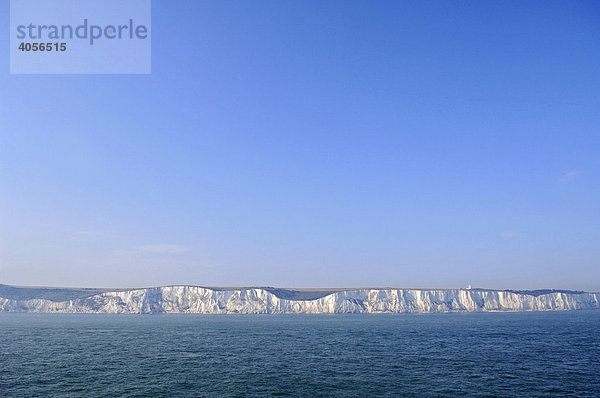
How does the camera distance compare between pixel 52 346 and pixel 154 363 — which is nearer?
pixel 154 363

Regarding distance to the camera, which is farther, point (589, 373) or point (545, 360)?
point (545, 360)

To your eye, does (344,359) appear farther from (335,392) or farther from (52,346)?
(52,346)

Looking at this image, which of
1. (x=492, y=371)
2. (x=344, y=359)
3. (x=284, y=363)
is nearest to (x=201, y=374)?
(x=284, y=363)

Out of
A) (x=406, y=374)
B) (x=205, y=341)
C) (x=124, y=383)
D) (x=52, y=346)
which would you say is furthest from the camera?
(x=205, y=341)

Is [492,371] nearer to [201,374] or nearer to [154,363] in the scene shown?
[201,374]

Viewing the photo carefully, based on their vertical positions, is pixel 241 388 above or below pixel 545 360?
above

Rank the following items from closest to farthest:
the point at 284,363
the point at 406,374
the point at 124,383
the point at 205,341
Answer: the point at 124,383 < the point at 406,374 < the point at 284,363 < the point at 205,341

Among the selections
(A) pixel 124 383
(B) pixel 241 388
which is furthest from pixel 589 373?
(A) pixel 124 383

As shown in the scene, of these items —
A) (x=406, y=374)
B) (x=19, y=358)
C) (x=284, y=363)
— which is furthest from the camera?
(x=19, y=358)

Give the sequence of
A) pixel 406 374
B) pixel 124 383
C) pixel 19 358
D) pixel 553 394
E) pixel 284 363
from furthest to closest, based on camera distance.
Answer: pixel 19 358 → pixel 284 363 → pixel 406 374 → pixel 124 383 → pixel 553 394
